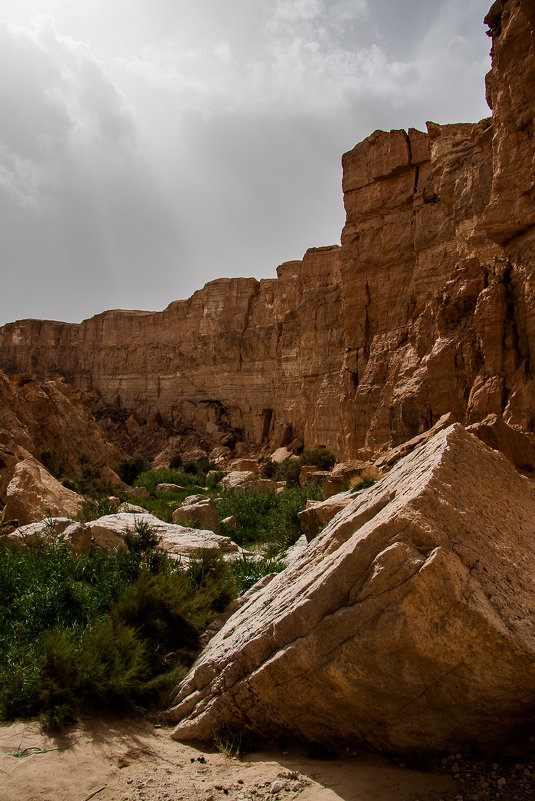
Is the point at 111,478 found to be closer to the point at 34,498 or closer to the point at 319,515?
the point at 34,498

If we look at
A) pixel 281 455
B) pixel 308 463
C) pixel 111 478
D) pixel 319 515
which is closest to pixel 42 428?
pixel 111 478

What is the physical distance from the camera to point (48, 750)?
2.57 metres

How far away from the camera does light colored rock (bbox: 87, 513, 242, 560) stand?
5613mm

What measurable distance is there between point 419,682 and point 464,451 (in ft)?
4.65

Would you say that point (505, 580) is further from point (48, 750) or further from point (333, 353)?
point (333, 353)

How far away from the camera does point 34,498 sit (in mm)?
7289

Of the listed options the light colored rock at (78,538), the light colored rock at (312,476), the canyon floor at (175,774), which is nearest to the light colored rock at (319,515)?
the light colored rock at (78,538)

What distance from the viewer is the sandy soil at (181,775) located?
2.23 meters

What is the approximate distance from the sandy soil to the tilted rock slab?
0.56 feet

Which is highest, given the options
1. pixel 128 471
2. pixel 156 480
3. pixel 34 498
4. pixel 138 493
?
pixel 128 471

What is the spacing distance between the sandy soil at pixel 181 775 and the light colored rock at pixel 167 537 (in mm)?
2640

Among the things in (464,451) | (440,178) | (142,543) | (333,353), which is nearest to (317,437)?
(333,353)

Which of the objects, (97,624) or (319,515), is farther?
(319,515)

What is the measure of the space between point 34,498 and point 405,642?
→ 6.38 meters
